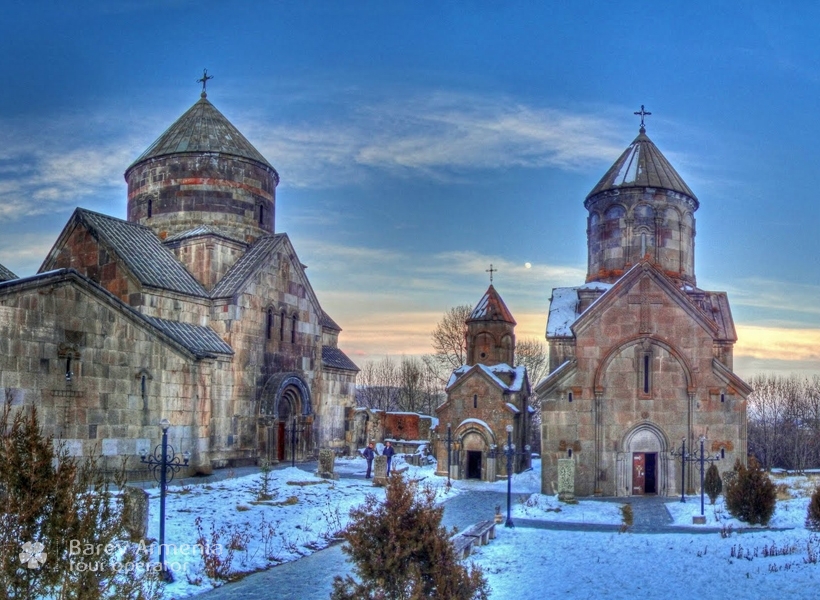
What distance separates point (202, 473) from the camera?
57.6ft

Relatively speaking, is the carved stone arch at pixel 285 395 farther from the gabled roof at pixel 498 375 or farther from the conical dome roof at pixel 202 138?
the conical dome roof at pixel 202 138

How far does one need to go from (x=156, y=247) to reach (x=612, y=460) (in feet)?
41.5

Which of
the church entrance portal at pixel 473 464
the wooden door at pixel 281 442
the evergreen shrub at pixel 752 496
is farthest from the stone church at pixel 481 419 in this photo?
the evergreen shrub at pixel 752 496

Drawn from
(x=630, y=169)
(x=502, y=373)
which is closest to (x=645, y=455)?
(x=502, y=373)

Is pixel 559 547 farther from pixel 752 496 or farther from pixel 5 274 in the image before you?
pixel 5 274

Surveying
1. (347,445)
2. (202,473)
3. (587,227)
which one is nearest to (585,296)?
(587,227)

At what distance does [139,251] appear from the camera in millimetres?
19438

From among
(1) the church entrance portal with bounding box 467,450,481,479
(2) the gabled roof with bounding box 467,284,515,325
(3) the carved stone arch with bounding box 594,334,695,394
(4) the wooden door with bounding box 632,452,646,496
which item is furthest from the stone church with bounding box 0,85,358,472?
(4) the wooden door with bounding box 632,452,646,496

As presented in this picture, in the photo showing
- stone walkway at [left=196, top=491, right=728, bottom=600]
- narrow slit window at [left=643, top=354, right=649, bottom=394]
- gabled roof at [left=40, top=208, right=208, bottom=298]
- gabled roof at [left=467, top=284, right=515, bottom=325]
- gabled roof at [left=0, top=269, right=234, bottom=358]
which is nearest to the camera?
stone walkway at [left=196, top=491, right=728, bottom=600]

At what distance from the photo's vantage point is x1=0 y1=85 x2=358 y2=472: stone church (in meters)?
14.3

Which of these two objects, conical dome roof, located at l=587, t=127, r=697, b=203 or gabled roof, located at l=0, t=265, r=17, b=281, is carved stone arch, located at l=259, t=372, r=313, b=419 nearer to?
gabled roof, located at l=0, t=265, r=17, b=281

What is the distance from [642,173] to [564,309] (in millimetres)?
4594

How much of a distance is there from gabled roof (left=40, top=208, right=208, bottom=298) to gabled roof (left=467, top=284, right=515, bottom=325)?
11.0 meters

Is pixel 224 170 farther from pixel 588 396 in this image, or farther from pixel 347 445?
pixel 588 396
